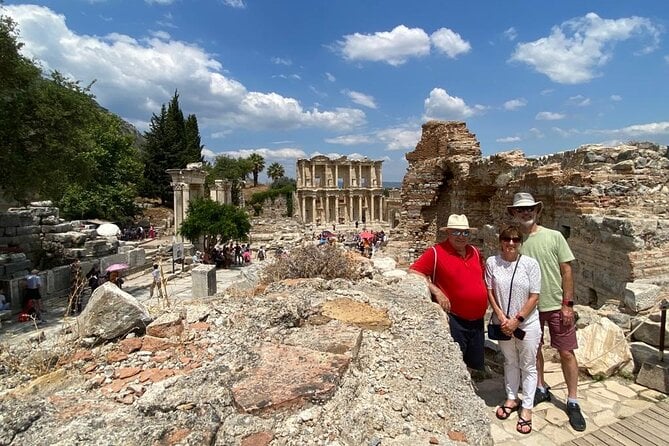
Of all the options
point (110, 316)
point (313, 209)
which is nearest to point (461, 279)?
point (110, 316)

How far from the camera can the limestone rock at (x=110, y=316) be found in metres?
3.52

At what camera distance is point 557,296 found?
3789mm

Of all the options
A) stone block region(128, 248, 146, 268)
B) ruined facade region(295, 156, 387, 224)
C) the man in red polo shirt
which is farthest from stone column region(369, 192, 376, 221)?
the man in red polo shirt

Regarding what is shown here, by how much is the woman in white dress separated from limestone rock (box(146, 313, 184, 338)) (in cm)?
306

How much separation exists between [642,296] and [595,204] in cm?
216

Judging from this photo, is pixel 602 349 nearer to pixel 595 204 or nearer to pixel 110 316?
pixel 595 204

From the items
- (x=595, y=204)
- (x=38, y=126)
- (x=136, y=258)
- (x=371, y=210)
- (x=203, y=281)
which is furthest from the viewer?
(x=371, y=210)

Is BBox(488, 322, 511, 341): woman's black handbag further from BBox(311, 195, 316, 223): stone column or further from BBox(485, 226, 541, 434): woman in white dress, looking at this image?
BBox(311, 195, 316, 223): stone column

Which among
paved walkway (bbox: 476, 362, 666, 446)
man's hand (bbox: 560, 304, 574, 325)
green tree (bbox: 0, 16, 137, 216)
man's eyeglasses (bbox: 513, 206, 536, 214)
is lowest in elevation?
paved walkway (bbox: 476, 362, 666, 446)

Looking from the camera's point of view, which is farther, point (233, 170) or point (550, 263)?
point (233, 170)

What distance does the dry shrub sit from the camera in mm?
5062

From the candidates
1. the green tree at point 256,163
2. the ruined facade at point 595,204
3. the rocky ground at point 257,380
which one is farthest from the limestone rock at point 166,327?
the green tree at point 256,163

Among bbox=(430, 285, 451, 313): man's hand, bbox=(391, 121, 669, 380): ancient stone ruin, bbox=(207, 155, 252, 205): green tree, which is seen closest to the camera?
bbox=(430, 285, 451, 313): man's hand

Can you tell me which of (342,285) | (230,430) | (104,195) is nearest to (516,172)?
(342,285)
